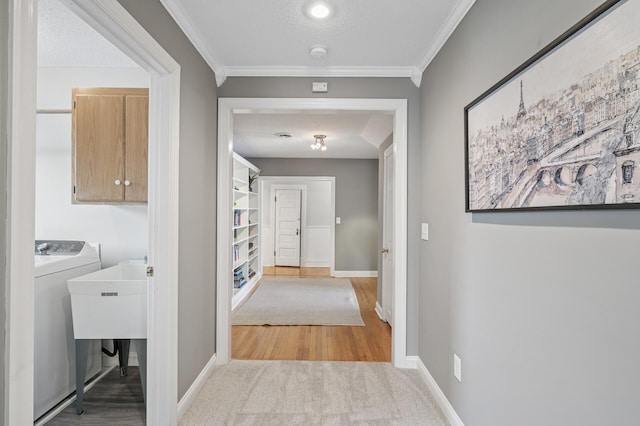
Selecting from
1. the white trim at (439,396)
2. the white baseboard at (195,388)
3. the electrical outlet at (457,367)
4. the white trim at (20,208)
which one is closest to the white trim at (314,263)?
the white baseboard at (195,388)

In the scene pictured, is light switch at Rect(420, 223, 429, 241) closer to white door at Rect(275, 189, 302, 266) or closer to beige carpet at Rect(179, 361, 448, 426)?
beige carpet at Rect(179, 361, 448, 426)

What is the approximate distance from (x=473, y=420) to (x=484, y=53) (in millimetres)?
1808

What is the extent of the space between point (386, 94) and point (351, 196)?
4060 millimetres

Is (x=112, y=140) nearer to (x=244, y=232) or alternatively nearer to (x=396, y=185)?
(x=396, y=185)

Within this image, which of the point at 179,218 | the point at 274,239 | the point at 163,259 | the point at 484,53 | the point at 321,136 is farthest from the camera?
the point at 274,239

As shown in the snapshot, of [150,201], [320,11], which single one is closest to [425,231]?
[320,11]

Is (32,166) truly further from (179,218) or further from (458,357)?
(458,357)

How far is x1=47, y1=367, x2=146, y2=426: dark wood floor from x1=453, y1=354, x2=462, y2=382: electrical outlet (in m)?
1.87

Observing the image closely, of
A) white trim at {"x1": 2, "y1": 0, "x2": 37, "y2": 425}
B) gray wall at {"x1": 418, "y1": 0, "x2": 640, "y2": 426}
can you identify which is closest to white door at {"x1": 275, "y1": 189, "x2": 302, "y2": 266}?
gray wall at {"x1": 418, "y1": 0, "x2": 640, "y2": 426}

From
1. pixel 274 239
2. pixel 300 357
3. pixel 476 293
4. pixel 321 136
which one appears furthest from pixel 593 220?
pixel 274 239

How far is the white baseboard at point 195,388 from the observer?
6.41 feet

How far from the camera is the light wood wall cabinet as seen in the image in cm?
216

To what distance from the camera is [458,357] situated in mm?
1798

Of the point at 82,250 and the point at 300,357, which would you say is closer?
the point at 82,250
